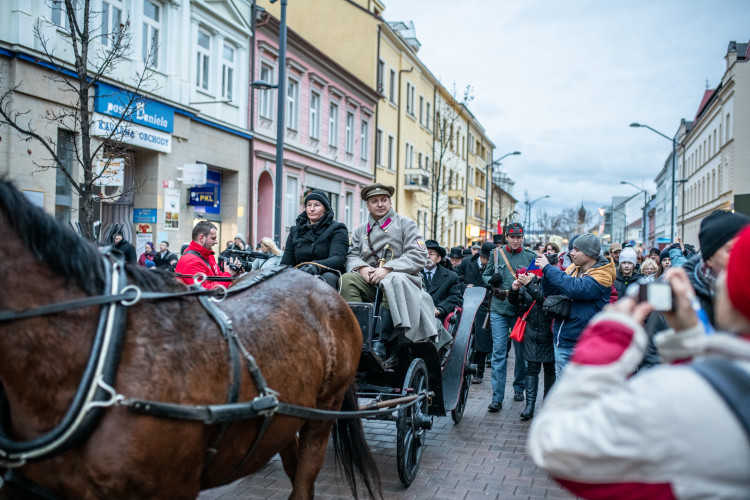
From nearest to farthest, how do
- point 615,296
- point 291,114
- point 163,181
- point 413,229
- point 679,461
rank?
point 679,461 < point 413,229 < point 615,296 < point 163,181 < point 291,114

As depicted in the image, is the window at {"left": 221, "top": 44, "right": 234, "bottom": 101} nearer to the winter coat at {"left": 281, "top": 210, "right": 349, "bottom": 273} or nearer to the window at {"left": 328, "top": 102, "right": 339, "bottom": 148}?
the window at {"left": 328, "top": 102, "right": 339, "bottom": 148}

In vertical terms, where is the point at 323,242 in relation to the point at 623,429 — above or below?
above

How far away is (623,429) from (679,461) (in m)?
0.13

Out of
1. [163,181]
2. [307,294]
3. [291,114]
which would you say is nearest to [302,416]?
[307,294]

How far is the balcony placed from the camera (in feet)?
117

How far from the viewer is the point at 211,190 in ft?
57.4

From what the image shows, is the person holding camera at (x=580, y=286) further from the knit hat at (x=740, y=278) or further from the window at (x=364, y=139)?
the window at (x=364, y=139)

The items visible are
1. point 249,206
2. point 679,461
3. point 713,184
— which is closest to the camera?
point 679,461

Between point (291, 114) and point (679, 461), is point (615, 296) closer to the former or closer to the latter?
point (679, 461)

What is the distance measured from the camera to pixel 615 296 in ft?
25.4

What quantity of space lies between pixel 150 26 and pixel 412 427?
13.9m

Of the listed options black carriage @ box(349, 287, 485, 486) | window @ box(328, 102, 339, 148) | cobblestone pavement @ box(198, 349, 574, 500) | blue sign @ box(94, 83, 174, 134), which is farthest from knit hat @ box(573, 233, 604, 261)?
window @ box(328, 102, 339, 148)

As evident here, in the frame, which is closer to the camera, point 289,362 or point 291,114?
point 289,362

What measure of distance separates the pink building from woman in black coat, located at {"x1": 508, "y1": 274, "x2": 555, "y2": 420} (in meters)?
13.8
